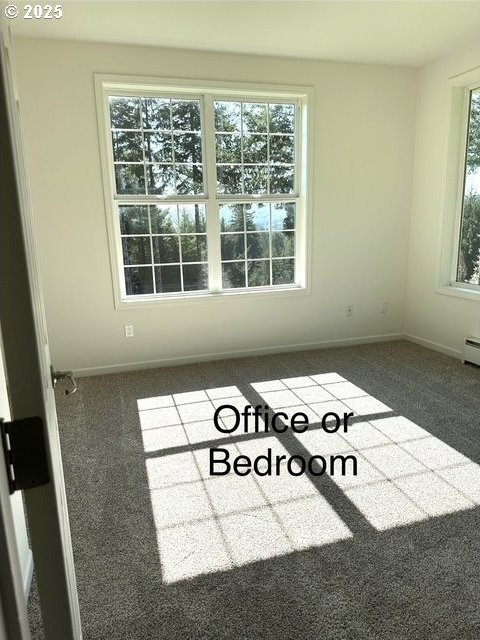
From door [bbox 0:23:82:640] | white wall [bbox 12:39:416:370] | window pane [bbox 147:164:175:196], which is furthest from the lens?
window pane [bbox 147:164:175:196]

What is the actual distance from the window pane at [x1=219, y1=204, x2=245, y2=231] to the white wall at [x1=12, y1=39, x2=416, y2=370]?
71 centimetres

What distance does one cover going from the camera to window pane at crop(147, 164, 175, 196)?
3850 millimetres

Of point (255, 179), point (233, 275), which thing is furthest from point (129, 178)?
point (233, 275)

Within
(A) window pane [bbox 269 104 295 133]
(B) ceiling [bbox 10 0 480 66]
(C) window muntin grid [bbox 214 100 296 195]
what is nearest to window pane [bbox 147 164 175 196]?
(C) window muntin grid [bbox 214 100 296 195]

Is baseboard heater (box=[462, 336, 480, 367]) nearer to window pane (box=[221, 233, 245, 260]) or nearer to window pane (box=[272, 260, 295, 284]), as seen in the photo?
window pane (box=[272, 260, 295, 284])

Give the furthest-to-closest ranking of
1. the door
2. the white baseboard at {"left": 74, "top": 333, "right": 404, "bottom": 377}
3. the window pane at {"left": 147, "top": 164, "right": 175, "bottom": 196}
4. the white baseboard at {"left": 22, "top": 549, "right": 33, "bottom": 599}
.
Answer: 1. the white baseboard at {"left": 74, "top": 333, "right": 404, "bottom": 377}
2. the window pane at {"left": 147, "top": 164, "right": 175, "bottom": 196}
3. the white baseboard at {"left": 22, "top": 549, "right": 33, "bottom": 599}
4. the door

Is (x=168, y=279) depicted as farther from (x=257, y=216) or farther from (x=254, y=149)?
(x=254, y=149)

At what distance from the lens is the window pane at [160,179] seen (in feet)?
12.6

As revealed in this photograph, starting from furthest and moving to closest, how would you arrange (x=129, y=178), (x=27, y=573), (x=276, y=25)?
(x=129, y=178), (x=276, y=25), (x=27, y=573)

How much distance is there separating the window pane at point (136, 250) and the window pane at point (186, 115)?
3.52 feet

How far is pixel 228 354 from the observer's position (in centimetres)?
428

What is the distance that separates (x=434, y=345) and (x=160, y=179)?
10.5 ft

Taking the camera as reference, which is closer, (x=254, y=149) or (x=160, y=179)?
(x=160, y=179)

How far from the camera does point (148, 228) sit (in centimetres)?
394
